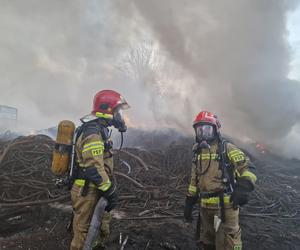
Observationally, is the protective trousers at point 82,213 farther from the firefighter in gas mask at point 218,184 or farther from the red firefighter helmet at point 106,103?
the firefighter in gas mask at point 218,184

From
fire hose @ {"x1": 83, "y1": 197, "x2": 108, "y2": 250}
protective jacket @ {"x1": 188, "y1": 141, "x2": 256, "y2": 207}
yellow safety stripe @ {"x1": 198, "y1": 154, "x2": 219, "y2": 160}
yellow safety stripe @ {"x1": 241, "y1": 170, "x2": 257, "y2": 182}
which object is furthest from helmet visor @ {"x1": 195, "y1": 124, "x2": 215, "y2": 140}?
fire hose @ {"x1": 83, "y1": 197, "x2": 108, "y2": 250}

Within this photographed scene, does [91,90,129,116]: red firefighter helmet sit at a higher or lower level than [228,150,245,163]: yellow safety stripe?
higher

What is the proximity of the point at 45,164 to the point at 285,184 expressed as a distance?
9.95 metres

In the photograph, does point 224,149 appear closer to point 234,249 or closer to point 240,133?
point 234,249

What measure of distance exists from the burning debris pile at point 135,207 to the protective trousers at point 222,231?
3.99 feet

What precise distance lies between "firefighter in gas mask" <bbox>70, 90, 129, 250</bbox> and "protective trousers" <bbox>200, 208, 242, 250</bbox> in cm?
139

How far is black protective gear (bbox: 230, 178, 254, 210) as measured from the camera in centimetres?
354

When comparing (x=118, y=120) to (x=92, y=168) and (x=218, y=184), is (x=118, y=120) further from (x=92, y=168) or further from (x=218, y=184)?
(x=218, y=184)

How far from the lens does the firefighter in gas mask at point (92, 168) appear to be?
333 cm

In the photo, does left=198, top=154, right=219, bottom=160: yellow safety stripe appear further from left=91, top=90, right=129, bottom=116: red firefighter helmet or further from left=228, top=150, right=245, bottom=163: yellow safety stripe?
left=91, top=90, right=129, bottom=116: red firefighter helmet

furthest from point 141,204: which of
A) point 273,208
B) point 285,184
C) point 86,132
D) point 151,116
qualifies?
point 151,116

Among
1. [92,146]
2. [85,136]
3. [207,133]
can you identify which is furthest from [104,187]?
[207,133]

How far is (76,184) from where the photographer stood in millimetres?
3551

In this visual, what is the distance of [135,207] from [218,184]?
3.80m
